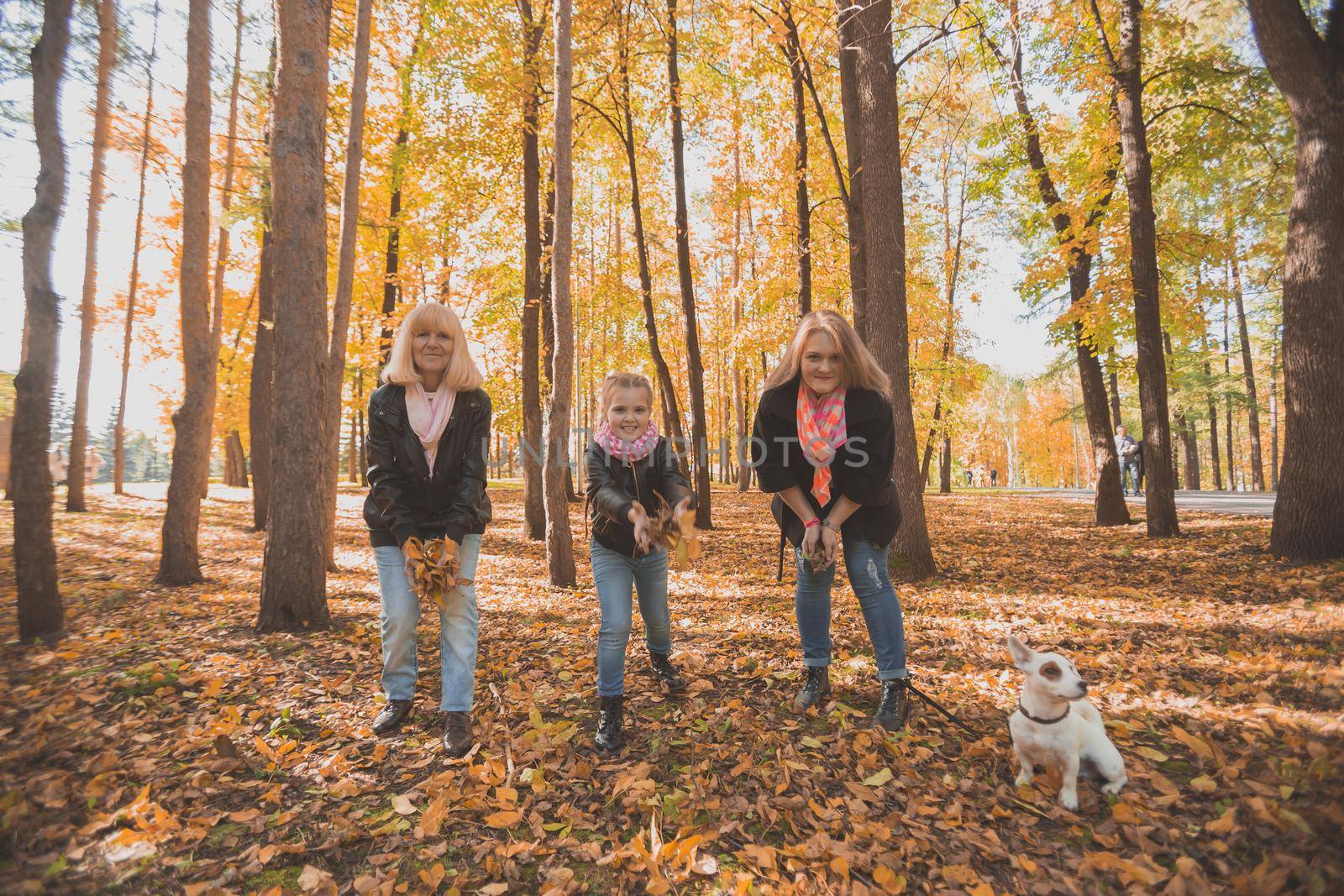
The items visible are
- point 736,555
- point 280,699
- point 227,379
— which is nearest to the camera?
point 280,699

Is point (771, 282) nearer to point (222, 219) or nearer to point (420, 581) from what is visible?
point (222, 219)

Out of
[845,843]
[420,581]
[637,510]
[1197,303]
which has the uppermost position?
[1197,303]

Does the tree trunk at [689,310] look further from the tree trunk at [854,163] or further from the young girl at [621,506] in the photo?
the young girl at [621,506]

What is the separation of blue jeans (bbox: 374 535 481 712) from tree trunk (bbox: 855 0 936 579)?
4.69m

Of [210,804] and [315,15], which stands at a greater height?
[315,15]

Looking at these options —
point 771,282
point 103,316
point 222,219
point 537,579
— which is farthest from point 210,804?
point 103,316

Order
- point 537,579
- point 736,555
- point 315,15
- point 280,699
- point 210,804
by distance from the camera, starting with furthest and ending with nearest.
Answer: point 736,555
point 537,579
point 315,15
point 280,699
point 210,804

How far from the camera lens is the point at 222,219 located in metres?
6.70

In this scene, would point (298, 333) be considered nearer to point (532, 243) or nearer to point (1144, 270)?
point (532, 243)

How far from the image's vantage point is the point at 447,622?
3150 mm

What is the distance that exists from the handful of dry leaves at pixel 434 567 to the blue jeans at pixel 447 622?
0.08 m

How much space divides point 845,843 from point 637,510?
1.66 m

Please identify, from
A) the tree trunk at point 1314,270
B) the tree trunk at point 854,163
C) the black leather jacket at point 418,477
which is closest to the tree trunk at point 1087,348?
the tree trunk at point 854,163

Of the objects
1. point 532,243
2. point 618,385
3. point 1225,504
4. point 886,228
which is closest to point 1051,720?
point 618,385
